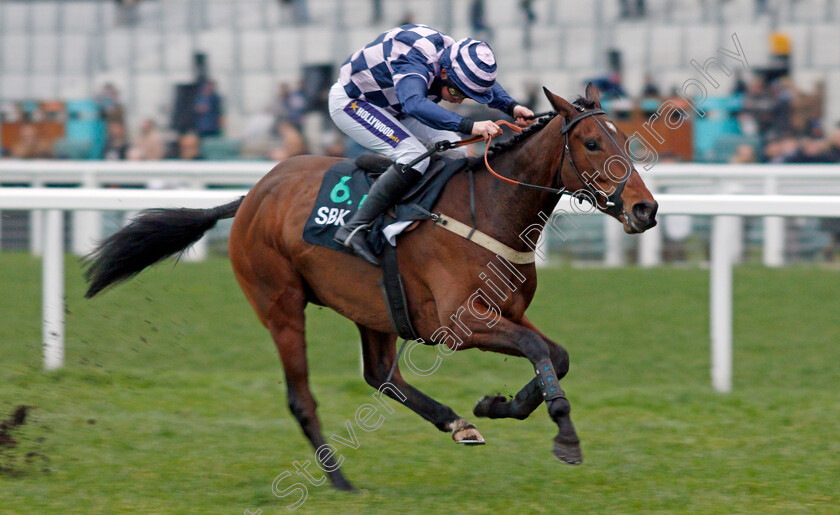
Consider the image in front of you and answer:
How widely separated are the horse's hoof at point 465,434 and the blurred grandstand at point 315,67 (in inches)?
231

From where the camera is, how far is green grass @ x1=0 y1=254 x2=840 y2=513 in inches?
157

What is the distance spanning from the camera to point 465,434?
4.10 meters

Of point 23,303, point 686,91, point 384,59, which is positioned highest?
point 384,59

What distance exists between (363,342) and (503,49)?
857 centimetres

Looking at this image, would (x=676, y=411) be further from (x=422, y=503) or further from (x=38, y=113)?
(x=38, y=113)

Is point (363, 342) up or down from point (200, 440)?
up

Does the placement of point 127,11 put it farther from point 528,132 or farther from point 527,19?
point 528,132

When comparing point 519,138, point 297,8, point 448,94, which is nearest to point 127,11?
point 297,8

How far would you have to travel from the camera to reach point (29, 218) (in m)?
9.48

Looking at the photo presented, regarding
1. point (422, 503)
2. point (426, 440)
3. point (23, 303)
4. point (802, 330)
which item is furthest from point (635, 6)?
point (422, 503)

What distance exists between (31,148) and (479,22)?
5.16 m

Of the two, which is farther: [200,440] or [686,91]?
[686,91]

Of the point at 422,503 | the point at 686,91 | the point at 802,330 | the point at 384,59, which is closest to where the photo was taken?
the point at 422,503

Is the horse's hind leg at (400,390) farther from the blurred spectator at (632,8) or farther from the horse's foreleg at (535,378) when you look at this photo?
the blurred spectator at (632,8)
